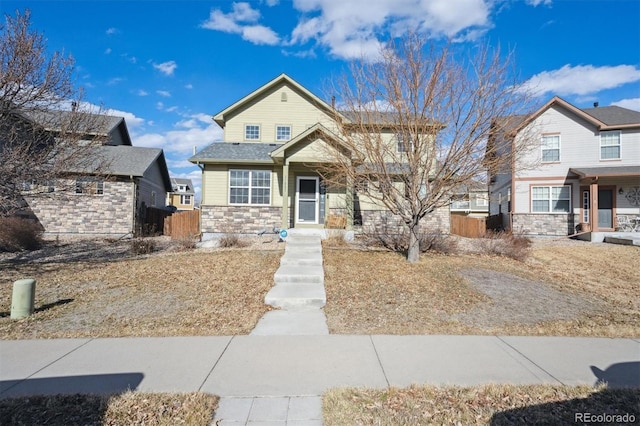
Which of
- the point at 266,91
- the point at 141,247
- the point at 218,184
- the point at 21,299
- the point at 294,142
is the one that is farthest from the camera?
the point at 266,91

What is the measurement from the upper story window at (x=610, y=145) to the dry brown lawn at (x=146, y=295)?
20.2 meters

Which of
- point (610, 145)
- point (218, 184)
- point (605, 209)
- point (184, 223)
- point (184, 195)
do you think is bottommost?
point (184, 223)

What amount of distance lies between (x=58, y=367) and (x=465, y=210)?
137 feet

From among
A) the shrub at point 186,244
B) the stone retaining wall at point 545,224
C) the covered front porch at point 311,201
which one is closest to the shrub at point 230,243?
the shrub at point 186,244

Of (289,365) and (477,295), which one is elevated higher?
(477,295)

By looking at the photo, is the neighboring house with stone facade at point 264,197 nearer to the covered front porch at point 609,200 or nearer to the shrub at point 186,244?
the shrub at point 186,244

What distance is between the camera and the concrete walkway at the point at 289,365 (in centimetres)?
359

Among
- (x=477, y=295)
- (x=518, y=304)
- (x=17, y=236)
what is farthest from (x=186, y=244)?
(x=518, y=304)

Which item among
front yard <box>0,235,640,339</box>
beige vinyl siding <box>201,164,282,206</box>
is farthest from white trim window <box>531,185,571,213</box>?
beige vinyl siding <box>201,164,282,206</box>

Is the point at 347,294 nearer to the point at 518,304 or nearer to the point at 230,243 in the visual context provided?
the point at 518,304

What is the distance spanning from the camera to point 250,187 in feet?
51.0

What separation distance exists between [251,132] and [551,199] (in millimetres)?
17839

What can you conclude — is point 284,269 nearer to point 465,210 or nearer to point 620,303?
point 620,303

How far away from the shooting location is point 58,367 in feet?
13.7
